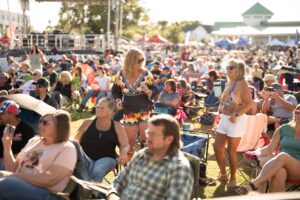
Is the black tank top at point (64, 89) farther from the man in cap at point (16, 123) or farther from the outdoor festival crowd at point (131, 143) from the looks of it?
the man in cap at point (16, 123)

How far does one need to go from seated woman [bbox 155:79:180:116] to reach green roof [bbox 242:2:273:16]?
9190cm

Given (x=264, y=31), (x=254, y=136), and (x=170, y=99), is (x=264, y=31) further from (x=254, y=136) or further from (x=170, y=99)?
(x=254, y=136)

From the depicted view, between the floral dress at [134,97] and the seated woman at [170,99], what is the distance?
8.07 feet

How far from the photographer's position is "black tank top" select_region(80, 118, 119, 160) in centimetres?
493

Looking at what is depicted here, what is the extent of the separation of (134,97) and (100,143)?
3.37 feet

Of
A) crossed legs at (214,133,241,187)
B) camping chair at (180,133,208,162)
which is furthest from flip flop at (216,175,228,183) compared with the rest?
camping chair at (180,133,208,162)

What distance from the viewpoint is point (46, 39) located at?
86.5ft

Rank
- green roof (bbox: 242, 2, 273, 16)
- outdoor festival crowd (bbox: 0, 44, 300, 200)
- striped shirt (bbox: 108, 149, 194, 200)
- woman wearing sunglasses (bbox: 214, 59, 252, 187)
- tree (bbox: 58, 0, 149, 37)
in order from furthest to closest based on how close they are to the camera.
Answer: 1. green roof (bbox: 242, 2, 273, 16)
2. tree (bbox: 58, 0, 149, 37)
3. woman wearing sunglasses (bbox: 214, 59, 252, 187)
4. outdoor festival crowd (bbox: 0, 44, 300, 200)
5. striped shirt (bbox: 108, 149, 194, 200)

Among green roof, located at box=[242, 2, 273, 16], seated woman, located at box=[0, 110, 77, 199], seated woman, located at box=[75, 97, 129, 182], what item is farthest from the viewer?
green roof, located at box=[242, 2, 273, 16]

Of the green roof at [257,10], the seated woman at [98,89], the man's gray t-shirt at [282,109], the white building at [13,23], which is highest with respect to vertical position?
the green roof at [257,10]

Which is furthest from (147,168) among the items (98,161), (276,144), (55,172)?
(276,144)

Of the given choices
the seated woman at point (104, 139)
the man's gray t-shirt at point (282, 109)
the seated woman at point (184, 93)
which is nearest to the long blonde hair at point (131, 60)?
the seated woman at point (104, 139)

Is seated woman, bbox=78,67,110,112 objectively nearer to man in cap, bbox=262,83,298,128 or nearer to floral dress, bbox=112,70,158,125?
man in cap, bbox=262,83,298,128

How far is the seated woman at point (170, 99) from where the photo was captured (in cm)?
832
